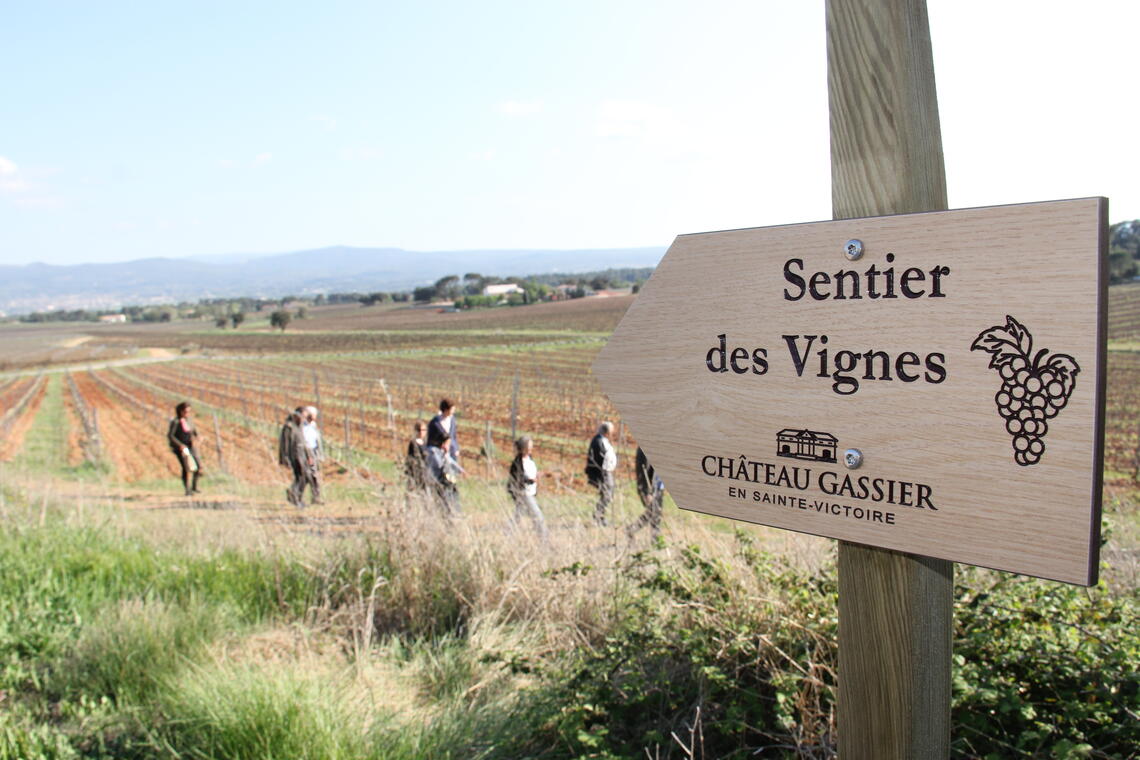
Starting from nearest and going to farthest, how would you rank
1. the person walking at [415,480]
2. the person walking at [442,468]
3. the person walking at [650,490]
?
the person walking at [415,480] → the person walking at [650,490] → the person walking at [442,468]


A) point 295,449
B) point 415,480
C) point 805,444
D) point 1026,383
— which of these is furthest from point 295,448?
point 1026,383

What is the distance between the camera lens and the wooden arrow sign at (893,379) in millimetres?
1230

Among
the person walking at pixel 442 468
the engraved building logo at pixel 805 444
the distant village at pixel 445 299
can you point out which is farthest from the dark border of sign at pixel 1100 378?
the distant village at pixel 445 299

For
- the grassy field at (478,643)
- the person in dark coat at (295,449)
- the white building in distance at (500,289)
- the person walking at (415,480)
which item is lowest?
the person in dark coat at (295,449)

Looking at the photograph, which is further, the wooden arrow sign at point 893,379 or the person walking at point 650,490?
the person walking at point 650,490

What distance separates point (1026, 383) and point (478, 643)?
8.58 feet

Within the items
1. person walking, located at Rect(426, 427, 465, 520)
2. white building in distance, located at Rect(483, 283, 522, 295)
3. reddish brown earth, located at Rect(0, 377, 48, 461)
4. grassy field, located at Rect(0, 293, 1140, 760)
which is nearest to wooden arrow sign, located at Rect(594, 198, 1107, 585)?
grassy field, located at Rect(0, 293, 1140, 760)

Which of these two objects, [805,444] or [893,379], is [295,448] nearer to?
[805,444]

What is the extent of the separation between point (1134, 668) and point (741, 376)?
1400 mm

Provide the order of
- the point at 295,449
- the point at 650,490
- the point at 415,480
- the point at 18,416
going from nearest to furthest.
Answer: the point at 415,480
the point at 650,490
the point at 295,449
the point at 18,416

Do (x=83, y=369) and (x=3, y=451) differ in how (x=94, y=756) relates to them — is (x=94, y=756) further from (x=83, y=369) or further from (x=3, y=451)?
(x=83, y=369)

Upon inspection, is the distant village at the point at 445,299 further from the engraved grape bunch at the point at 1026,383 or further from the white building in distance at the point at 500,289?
the engraved grape bunch at the point at 1026,383

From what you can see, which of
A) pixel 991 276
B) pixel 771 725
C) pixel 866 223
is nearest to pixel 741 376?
pixel 866 223

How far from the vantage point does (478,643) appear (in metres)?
3.38
